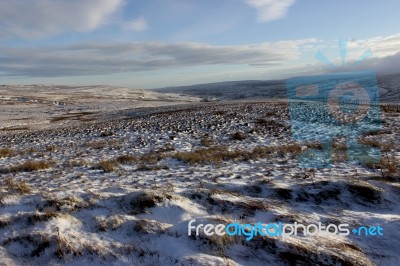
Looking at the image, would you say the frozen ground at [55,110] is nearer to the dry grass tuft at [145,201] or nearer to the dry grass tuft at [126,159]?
the dry grass tuft at [126,159]

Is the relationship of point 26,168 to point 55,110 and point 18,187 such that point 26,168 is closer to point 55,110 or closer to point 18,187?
point 18,187

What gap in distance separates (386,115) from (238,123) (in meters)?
12.5

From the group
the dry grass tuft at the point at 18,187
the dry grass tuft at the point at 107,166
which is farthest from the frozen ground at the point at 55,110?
the dry grass tuft at the point at 18,187

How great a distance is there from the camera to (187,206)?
7488 mm

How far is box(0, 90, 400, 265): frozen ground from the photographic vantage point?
18.5ft

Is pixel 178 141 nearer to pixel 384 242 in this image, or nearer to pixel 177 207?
pixel 177 207

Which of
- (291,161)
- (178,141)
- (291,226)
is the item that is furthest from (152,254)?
(178,141)

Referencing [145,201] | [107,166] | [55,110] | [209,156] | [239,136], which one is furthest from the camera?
[55,110]

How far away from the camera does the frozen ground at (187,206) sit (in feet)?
18.5

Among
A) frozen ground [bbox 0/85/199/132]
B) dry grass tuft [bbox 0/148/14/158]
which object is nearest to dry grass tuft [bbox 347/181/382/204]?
dry grass tuft [bbox 0/148/14/158]

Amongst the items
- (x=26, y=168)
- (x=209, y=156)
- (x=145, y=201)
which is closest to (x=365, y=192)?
(x=145, y=201)

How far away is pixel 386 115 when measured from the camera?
85.3ft

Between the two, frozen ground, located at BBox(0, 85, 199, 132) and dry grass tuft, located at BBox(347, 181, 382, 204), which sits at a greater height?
frozen ground, located at BBox(0, 85, 199, 132)

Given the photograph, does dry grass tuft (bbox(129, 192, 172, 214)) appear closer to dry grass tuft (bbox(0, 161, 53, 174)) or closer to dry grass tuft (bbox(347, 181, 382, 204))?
dry grass tuft (bbox(347, 181, 382, 204))
